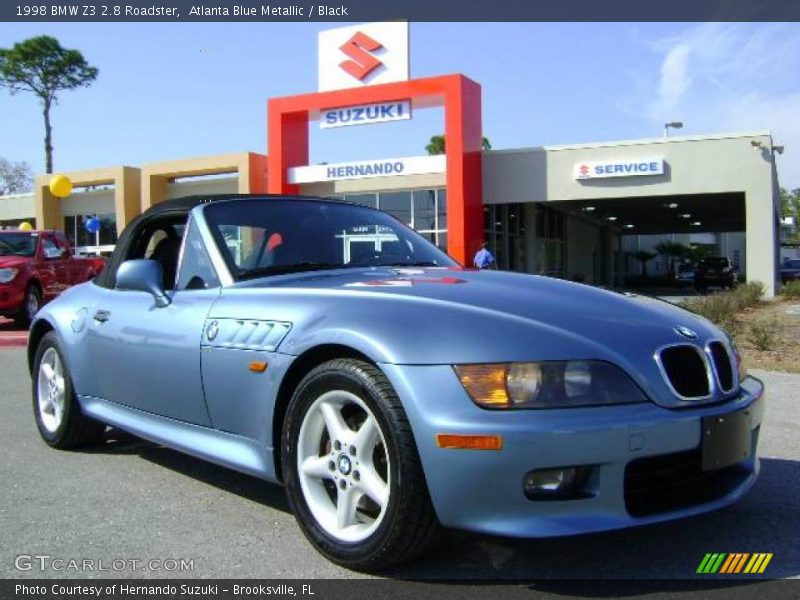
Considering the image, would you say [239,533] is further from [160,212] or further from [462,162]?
[462,162]

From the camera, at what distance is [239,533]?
134 inches

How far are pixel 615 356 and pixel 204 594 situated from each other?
171cm

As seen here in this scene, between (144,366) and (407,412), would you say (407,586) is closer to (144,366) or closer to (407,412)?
(407,412)

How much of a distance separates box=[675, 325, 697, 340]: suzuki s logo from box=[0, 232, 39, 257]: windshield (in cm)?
1391

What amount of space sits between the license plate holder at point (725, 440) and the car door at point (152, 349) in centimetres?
216

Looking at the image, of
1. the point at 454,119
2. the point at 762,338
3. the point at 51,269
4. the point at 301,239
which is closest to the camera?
the point at 301,239

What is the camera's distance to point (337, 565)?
9.79ft

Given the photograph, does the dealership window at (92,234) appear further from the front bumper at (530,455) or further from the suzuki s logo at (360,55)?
the front bumper at (530,455)

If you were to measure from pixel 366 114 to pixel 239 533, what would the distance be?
22.3m

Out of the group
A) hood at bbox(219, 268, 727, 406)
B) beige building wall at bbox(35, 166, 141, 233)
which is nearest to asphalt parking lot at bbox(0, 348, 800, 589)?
hood at bbox(219, 268, 727, 406)

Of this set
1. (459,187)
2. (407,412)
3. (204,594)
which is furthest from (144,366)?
(459,187)

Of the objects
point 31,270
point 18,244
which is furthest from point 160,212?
point 18,244

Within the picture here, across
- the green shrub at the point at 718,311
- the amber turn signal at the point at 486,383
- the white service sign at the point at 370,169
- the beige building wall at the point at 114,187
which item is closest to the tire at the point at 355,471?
the amber turn signal at the point at 486,383

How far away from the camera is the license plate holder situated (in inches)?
111
